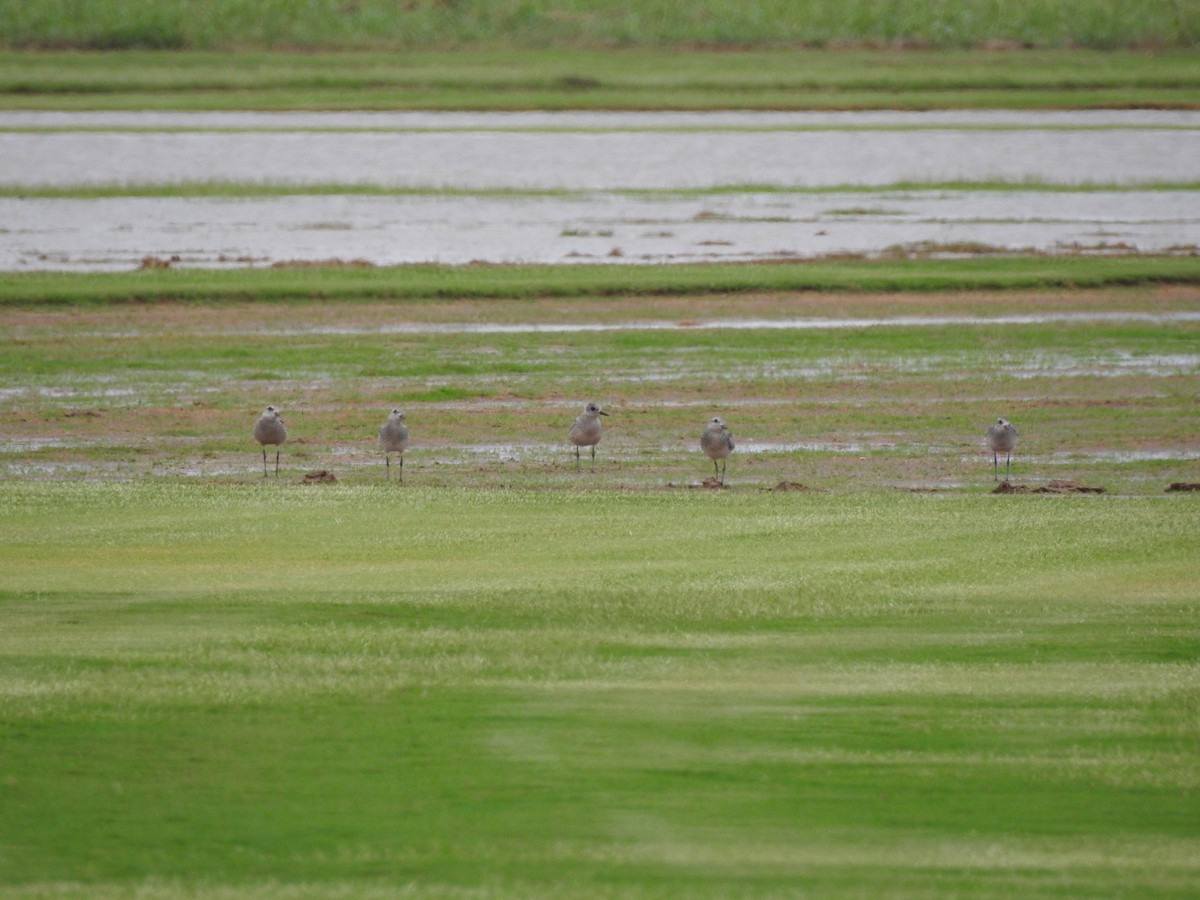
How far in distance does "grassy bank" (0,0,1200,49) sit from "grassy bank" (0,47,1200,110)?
138 cm

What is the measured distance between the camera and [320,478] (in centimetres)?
1827

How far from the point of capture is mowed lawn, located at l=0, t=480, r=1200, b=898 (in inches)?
327

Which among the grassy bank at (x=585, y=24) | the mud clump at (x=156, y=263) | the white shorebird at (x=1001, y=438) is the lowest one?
the white shorebird at (x=1001, y=438)

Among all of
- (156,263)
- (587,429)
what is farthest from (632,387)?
(156,263)

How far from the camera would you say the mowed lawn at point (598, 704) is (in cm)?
830

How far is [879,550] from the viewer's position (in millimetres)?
13828

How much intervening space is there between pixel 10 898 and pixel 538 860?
88.1 inches

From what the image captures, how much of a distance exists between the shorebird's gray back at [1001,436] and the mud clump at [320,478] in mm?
6402

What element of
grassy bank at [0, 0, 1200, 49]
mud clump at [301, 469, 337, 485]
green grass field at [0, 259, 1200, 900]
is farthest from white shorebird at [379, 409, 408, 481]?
grassy bank at [0, 0, 1200, 49]

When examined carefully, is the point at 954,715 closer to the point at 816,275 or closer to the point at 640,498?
the point at 640,498

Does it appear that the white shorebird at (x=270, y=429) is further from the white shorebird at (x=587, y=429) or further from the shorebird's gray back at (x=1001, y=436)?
the shorebird's gray back at (x=1001, y=436)

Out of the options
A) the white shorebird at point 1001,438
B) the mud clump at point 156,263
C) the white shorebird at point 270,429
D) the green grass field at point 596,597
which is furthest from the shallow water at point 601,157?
the white shorebird at point 1001,438

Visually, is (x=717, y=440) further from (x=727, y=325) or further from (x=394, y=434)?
(x=727, y=325)

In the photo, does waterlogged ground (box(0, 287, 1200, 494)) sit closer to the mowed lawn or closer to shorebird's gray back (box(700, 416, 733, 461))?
shorebird's gray back (box(700, 416, 733, 461))
